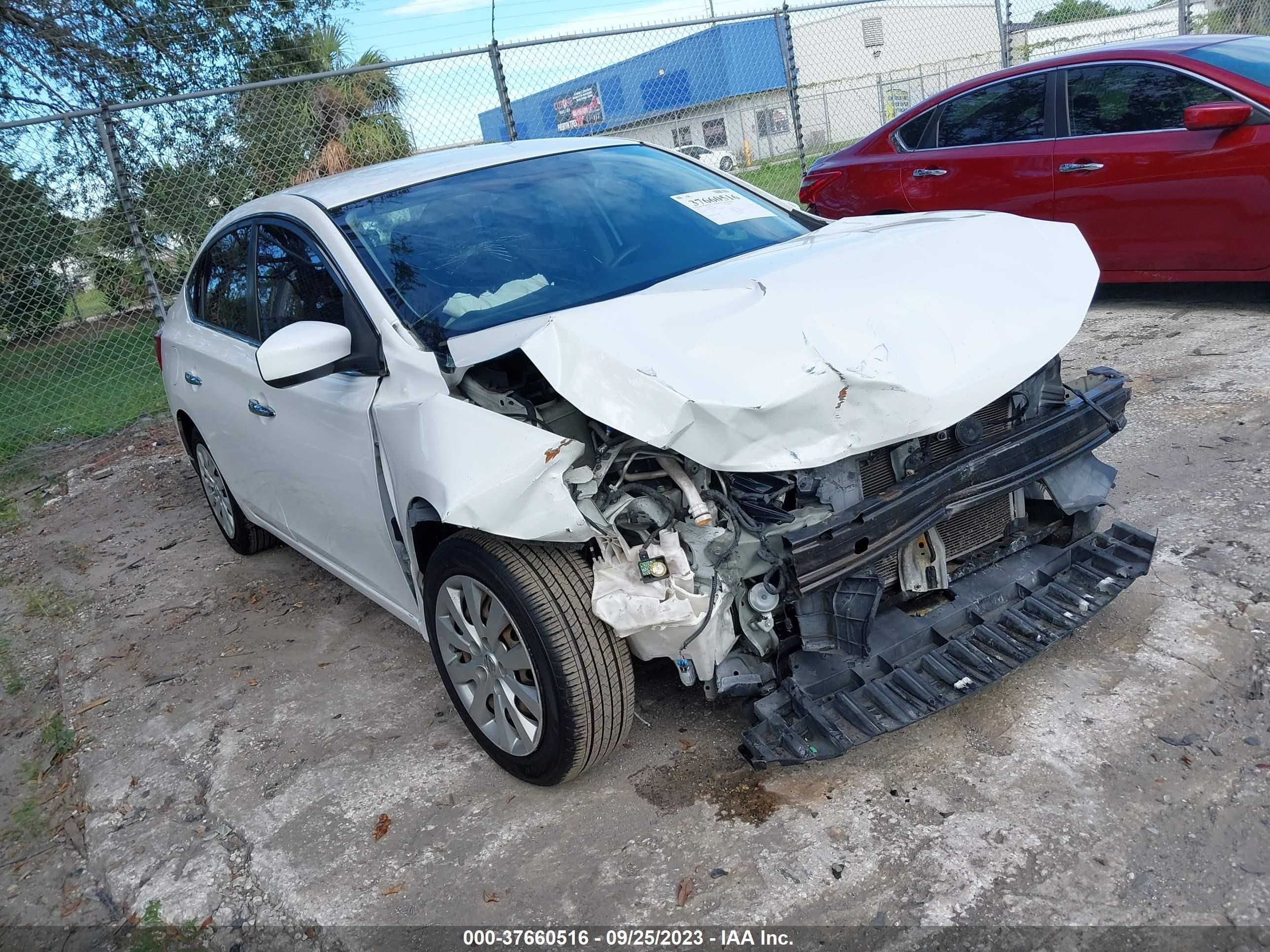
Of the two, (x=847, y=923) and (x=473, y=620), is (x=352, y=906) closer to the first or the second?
(x=473, y=620)

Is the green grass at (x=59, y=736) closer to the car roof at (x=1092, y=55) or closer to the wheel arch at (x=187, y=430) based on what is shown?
the wheel arch at (x=187, y=430)

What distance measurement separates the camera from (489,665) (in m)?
2.74

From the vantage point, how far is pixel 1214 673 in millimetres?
2754

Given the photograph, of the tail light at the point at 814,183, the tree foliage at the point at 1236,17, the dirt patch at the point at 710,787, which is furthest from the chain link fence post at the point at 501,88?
the tree foliage at the point at 1236,17

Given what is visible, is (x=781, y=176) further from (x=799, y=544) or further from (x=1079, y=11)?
(x=799, y=544)

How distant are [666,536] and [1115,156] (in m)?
4.75

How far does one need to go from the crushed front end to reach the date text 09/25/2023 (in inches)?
17.2

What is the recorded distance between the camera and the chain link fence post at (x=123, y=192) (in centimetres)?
762

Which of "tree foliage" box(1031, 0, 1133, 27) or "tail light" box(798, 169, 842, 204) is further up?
"tree foliage" box(1031, 0, 1133, 27)

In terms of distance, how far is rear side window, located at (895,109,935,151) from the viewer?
6770 mm

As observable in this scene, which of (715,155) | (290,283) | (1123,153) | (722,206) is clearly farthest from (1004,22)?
(290,283)

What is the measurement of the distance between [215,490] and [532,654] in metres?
3.15

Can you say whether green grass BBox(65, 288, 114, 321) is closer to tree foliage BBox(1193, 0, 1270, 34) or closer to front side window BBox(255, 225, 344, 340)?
front side window BBox(255, 225, 344, 340)

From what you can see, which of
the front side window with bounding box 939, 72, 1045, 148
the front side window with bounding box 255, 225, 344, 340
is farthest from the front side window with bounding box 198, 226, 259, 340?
the front side window with bounding box 939, 72, 1045, 148
